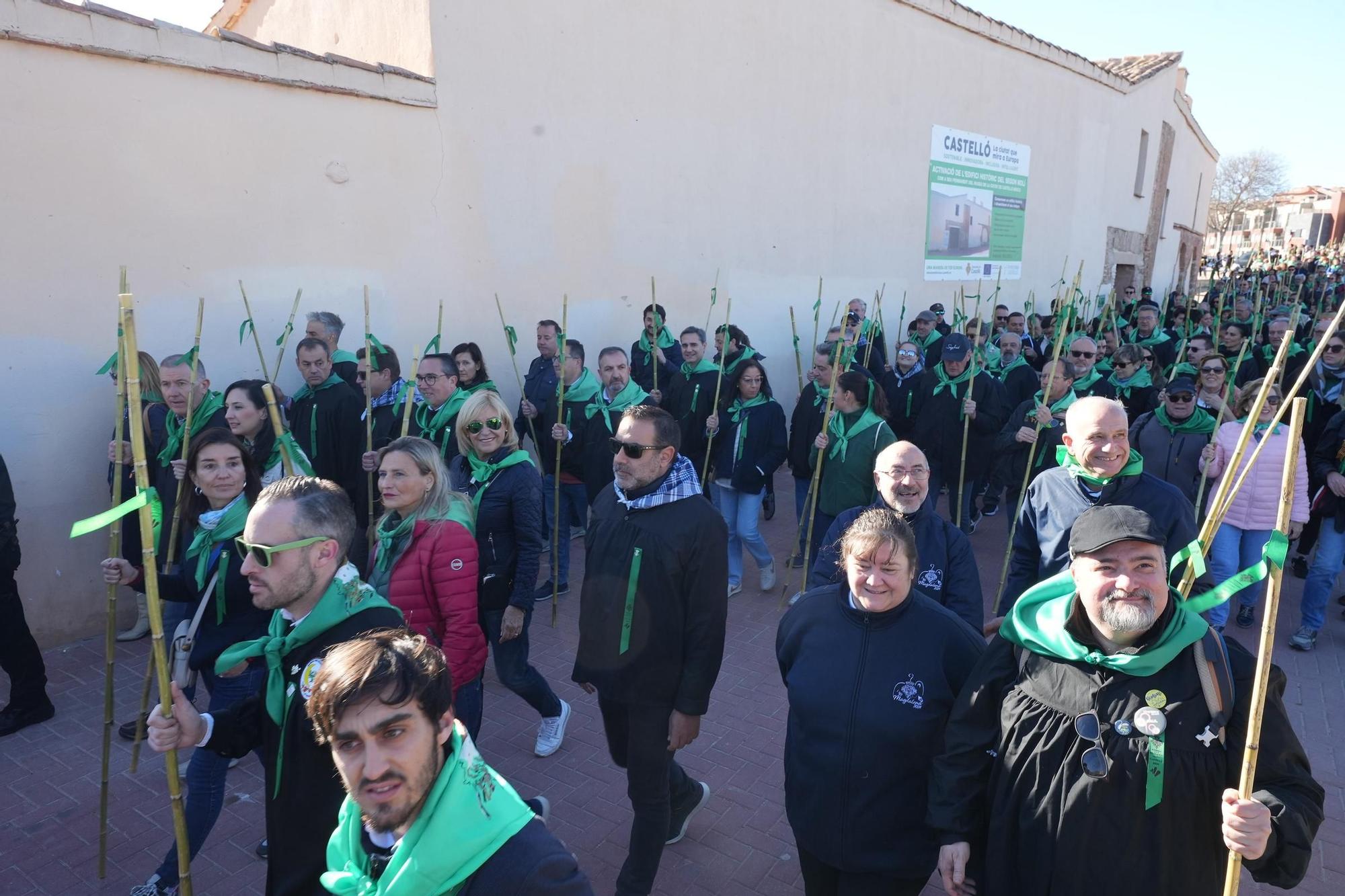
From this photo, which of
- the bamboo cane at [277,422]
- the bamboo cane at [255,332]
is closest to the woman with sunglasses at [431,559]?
the bamboo cane at [277,422]

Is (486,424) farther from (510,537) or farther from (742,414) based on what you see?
(742,414)

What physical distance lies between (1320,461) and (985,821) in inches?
209

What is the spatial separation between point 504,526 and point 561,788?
1385mm

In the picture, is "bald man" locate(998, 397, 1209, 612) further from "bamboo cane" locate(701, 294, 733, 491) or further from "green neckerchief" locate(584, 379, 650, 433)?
"bamboo cane" locate(701, 294, 733, 491)

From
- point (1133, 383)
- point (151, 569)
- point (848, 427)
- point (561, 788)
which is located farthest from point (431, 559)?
point (1133, 383)

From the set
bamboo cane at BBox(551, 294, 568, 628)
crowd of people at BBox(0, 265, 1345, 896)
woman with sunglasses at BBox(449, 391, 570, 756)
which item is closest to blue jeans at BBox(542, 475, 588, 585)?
bamboo cane at BBox(551, 294, 568, 628)

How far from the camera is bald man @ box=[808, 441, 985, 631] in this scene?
Result: 142 inches

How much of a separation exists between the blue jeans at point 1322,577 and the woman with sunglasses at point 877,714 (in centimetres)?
468

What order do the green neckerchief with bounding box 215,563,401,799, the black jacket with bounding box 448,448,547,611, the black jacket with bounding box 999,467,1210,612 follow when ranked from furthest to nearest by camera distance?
the black jacket with bounding box 448,448,547,611, the black jacket with bounding box 999,467,1210,612, the green neckerchief with bounding box 215,563,401,799

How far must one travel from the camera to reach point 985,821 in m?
2.46

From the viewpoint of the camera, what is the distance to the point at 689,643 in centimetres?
328

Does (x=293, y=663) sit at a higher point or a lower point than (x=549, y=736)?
higher

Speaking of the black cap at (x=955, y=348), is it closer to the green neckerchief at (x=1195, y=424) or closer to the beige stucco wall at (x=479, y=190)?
the green neckerchief at (x=1195, y=424)

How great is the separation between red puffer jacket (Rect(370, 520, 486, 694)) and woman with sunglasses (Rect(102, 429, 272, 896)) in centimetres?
55
